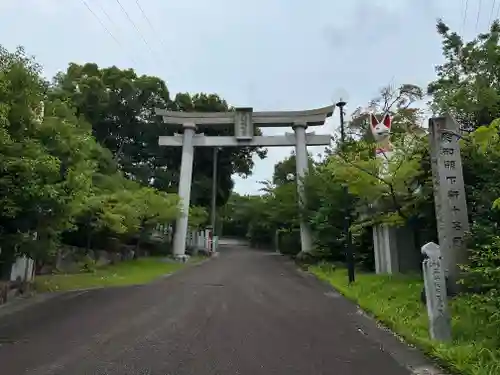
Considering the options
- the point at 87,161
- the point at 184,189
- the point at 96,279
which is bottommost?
the point at 96,279

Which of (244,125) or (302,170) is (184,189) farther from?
(302,170)

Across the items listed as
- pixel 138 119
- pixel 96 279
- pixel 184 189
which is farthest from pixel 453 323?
pixel 138 119

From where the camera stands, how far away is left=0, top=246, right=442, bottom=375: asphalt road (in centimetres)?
572

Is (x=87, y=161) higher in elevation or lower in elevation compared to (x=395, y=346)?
higher

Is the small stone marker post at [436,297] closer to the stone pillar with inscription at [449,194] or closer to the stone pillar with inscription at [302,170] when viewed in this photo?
the stone pillar with inscription at [449,194]

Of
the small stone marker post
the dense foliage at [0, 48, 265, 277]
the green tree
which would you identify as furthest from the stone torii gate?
Answer: the small stone marker post

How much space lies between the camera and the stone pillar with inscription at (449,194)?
10.3m

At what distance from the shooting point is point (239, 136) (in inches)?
1230

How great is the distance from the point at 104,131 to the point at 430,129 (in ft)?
97.4

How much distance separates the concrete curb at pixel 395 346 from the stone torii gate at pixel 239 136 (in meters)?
21.4

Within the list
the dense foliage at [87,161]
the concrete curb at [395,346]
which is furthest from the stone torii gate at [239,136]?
the concrete curb at [395,346]

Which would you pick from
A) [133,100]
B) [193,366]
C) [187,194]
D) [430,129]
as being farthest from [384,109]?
[193,366]

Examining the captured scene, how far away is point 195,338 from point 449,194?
6712mm

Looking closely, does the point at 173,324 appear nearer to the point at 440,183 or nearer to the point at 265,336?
the point at 265,336
